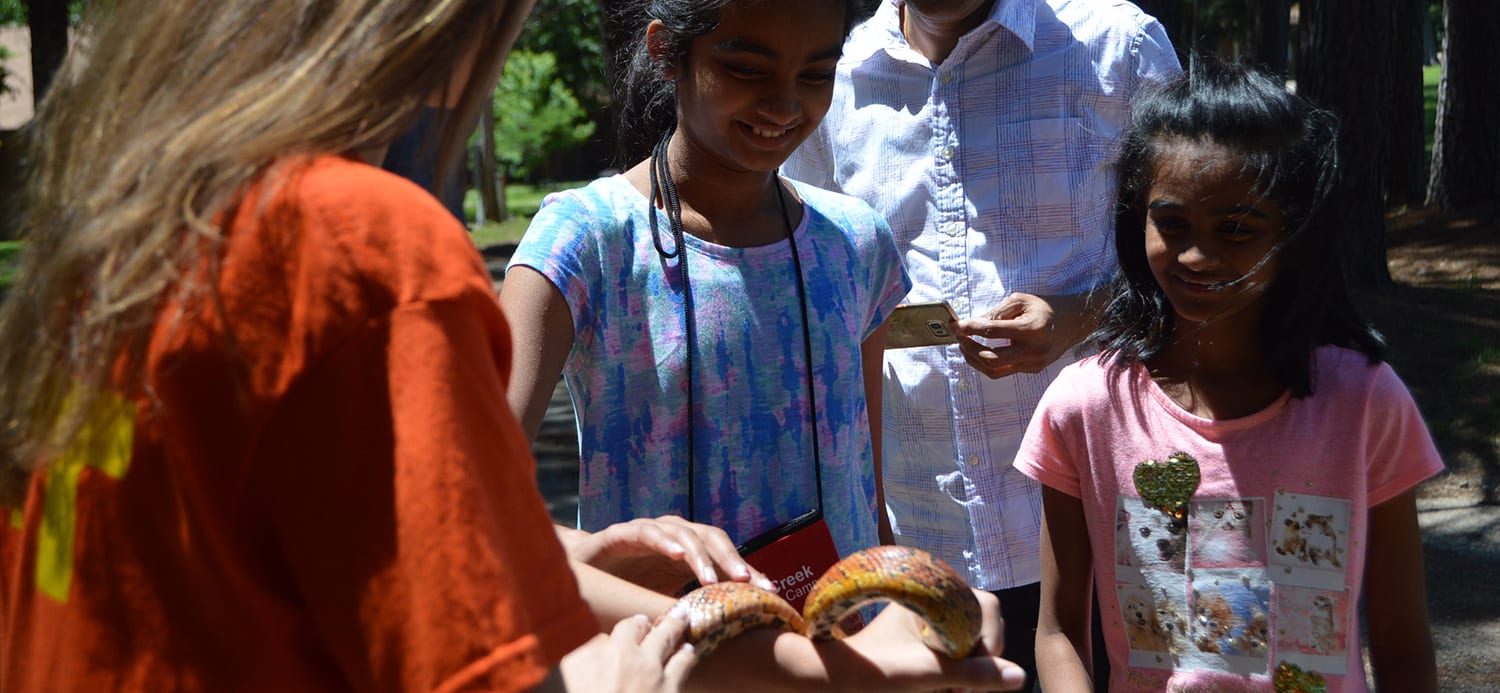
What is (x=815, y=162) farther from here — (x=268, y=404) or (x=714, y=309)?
(x=268, y=404)

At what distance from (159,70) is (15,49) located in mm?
55252

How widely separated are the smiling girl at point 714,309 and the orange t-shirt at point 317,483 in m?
1.08

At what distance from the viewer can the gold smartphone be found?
279 cm

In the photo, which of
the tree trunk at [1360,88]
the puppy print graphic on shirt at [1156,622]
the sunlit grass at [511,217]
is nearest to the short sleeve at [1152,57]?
the puppy print graphic on shirt at [1156,622]

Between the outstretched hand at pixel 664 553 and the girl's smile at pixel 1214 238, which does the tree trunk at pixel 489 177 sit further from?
the outstretched hand at pixel 664 553

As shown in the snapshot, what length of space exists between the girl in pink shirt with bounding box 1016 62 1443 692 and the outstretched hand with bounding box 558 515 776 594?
2.90ft

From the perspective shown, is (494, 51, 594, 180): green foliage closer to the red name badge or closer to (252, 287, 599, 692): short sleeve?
the red name badge

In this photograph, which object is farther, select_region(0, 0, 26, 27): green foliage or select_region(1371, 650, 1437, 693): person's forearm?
select_region(0, 0, 26, 27): green foliage

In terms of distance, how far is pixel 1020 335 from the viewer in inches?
111

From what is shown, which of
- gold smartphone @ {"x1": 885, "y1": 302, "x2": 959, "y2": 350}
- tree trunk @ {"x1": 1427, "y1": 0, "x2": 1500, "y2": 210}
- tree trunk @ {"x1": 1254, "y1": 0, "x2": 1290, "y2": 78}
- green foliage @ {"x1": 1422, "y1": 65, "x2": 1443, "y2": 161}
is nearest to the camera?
gold smartphone @ {"x1": 885, "y1": 302, "x2": 959, "y2": 350}

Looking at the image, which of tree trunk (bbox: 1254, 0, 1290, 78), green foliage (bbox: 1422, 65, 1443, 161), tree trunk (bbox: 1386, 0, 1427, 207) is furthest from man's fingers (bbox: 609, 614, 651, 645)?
green foliage (bbox: 1422, 65, 1443, 161)

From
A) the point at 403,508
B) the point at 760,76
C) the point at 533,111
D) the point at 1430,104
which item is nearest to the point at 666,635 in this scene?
the point at 403,508

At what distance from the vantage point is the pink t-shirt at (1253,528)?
234 centimetres

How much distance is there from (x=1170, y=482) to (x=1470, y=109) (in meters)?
12.7
